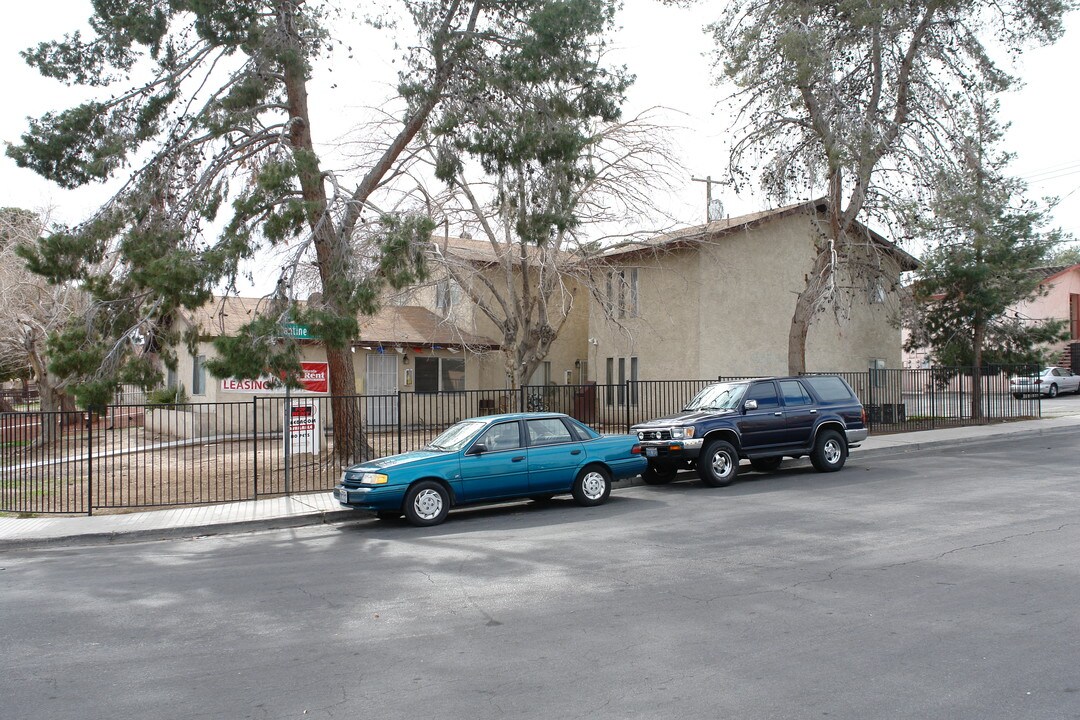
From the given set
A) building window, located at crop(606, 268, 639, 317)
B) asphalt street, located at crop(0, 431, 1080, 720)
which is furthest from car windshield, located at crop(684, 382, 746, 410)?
building window, located at crop(606, 268, 639, 317)

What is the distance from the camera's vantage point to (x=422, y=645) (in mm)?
5879

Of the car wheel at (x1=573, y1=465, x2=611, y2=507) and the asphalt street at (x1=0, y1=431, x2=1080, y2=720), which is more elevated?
the car wheel at (x1=573, y1=465, x2=611, y2=507)

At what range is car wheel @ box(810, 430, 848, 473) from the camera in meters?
15.3

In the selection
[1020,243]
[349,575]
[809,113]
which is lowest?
[349,575]

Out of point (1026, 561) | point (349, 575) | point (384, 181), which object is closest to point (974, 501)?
point (1026, 561)

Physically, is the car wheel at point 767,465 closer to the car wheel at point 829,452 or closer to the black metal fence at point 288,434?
the car wheel at point 829,452

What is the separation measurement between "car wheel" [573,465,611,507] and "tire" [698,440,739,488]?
2.21 m

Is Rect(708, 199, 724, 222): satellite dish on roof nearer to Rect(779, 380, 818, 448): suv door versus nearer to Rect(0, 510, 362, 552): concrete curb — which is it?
Rect(779, 380, 818, 448): suv door

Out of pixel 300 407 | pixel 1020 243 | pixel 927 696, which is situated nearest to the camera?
pixel 927 696

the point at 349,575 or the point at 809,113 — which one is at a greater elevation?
the point at 809,113

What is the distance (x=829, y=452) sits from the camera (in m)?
15.4

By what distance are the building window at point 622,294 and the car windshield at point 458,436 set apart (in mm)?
10388

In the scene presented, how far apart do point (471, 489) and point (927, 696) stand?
752 cm

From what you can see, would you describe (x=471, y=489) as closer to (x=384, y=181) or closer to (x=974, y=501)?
(x=974, y=501)
